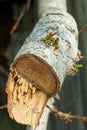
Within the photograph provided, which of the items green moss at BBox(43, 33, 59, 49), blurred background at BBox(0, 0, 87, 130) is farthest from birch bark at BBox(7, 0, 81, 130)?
blurred background at BBox(0, 0, 87, 130)

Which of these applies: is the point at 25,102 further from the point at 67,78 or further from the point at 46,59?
the point at 67,78

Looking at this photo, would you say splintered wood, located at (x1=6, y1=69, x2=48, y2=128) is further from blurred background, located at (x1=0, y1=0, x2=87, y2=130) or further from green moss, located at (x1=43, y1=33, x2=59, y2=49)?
blurred background, located at (x1=0, y1=0, x2=87, y2=130)

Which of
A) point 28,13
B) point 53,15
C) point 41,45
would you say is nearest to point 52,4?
point 53,15

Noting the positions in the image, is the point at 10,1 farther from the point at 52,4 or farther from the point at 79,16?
the point at 52,4

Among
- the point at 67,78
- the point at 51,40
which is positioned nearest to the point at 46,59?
the point at 51,40

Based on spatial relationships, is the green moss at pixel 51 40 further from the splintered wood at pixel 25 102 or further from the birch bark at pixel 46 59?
the splintered wood at pixel 25 102

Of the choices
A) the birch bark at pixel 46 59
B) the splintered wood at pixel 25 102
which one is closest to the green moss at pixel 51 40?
the birch bark at pixel 46 59

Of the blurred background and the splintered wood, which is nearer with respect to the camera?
the splintered wood
